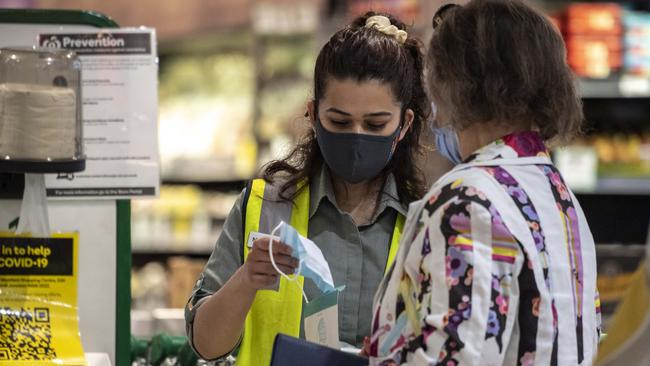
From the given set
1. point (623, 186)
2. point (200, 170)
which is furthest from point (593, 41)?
point (200, 170)

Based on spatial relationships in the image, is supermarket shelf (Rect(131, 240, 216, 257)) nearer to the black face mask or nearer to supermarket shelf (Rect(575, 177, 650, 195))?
supermarket shelf (Rect(575, 177, 650, 195))

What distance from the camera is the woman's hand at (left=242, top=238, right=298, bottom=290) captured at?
197cm

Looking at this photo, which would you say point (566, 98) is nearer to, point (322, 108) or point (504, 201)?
point (504, 201)

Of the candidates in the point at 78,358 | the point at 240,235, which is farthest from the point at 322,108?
the point at 78,358

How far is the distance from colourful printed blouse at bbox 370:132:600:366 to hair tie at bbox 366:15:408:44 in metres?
0.67

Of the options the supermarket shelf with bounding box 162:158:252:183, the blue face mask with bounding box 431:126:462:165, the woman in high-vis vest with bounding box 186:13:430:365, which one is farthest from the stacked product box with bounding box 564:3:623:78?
the blue face mask with bounding box 431:126:462:165

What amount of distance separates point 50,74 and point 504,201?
3.80 feet

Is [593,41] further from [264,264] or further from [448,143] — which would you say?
[264,264]

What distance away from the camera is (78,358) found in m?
2.35

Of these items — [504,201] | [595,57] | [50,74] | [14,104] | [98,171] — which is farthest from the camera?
[595,57]

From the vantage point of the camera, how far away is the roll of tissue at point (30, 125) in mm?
2227

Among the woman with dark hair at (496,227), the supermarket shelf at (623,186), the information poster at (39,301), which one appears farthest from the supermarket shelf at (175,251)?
the woman with dark hair at (496,227)

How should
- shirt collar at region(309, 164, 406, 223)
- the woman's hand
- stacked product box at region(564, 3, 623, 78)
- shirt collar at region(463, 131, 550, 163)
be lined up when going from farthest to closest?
1. stacked product box at region(564, 3, 623, 78)
2. shirt collar at region(309, 164, 406, 223)
3. the woman's hand
4. shirt collar at region(463, 131, 550, 163)

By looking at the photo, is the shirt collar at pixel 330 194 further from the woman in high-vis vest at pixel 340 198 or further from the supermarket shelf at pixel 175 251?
the supermarket shelf at pixel 175 251
